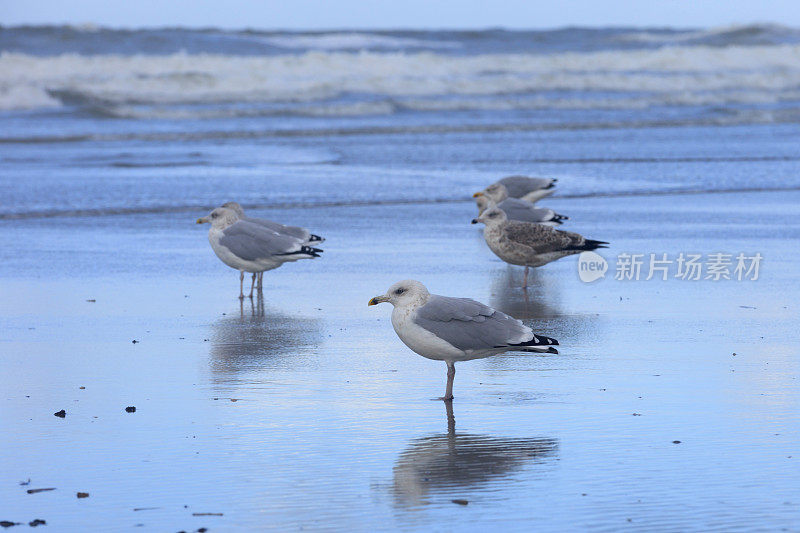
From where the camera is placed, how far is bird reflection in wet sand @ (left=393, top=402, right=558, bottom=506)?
5453mm

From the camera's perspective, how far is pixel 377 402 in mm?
6961

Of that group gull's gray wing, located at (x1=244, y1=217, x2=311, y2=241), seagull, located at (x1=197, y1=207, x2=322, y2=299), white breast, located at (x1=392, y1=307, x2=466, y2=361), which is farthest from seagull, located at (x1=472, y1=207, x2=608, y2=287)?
white breast, located at (x1=392, y1=307, x2=466, y2=361)

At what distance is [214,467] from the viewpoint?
5734mm

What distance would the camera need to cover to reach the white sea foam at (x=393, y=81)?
125 feet

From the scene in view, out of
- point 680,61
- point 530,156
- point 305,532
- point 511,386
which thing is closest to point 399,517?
point 305,532

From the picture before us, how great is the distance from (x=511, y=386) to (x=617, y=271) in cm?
448

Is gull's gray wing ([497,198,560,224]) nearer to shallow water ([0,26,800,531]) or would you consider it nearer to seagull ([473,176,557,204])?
shallow water ([0,26,800,531])

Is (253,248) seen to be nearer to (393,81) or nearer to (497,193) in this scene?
(497,193)

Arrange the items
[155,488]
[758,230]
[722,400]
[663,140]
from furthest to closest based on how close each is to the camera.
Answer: [663,140] < [758,230] < [722,400] < [155,488]

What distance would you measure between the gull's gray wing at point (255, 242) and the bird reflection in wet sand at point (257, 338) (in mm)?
609

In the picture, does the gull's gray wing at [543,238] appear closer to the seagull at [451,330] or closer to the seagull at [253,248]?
the seagull at [253,248]

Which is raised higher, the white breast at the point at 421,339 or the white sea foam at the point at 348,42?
the white sea foam at the point at 348,42

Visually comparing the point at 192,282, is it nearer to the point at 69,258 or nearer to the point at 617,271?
the point at 69,258

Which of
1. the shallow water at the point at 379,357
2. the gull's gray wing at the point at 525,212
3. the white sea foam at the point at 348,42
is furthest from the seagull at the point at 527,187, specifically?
the white sea foam at the point at 348,42
